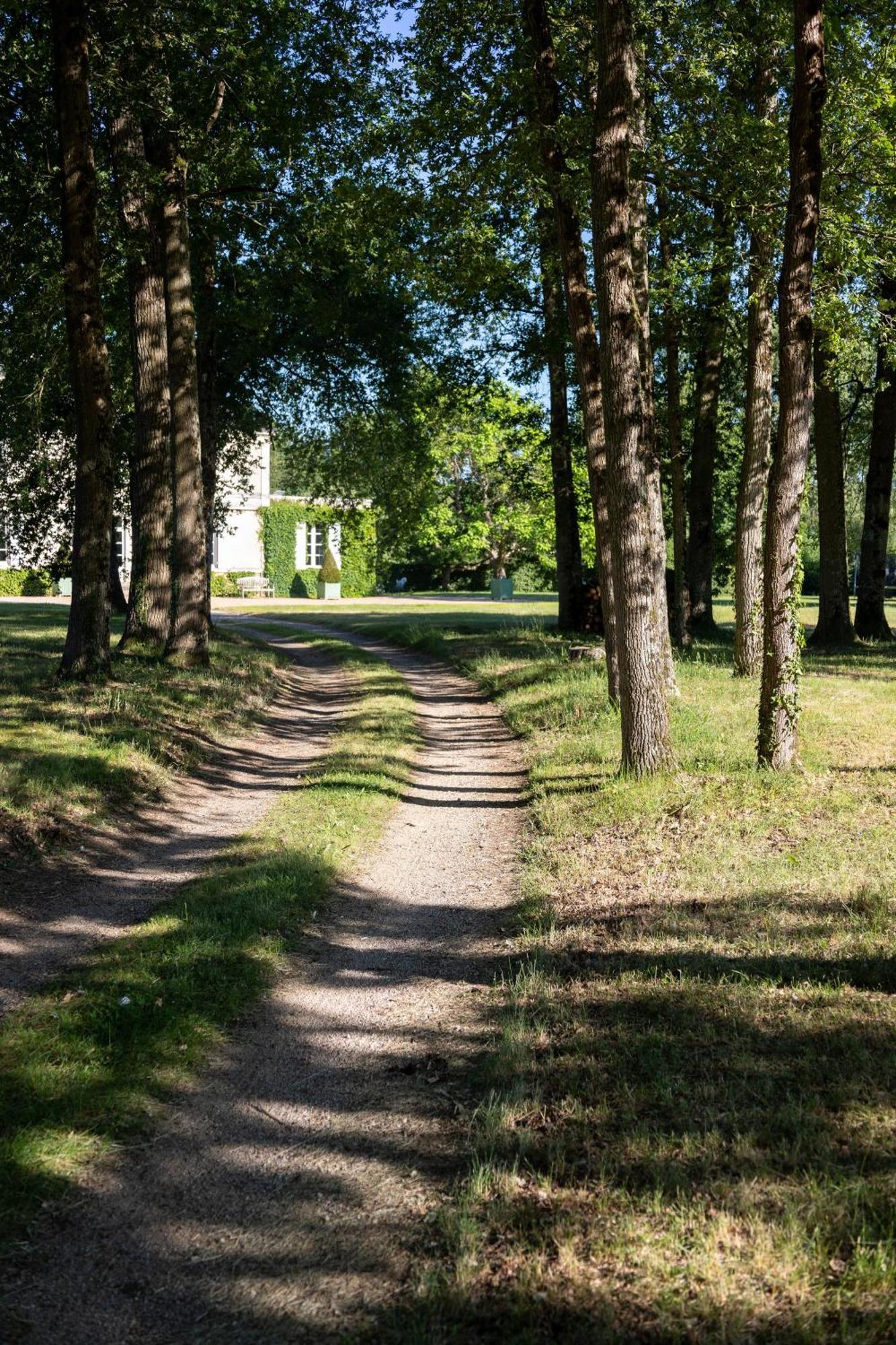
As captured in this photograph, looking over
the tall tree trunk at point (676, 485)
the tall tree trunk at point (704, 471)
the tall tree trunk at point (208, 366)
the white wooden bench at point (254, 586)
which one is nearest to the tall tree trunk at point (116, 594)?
the tall tree trunk at point (208, 366)

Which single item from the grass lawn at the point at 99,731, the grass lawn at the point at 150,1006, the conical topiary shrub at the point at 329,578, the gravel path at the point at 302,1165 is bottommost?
the gravel path at the point at 302,1165

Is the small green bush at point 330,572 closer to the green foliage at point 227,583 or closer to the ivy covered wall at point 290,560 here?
the ivy covered wall at point 290,560

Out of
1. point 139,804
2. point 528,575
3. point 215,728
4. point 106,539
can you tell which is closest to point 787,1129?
point 139,804

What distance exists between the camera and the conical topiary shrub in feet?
171

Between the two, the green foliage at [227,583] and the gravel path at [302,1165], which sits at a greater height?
the green foliage at [227,583]

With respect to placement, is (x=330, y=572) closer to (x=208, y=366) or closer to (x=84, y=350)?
(x=208, y=366)

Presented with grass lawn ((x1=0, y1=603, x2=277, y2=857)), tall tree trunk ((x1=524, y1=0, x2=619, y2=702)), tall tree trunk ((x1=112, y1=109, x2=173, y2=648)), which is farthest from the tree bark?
tall tree trunk ((x1=112, y1=109, x2=173, y2=648))

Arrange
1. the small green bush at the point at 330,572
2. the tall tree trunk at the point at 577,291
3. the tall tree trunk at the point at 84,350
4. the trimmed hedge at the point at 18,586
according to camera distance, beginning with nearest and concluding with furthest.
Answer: the tall tree trunk at the point at 577,291 < the tall tree trunk at the point at 84,350 < the trimmed hedge at the point at 18,586 < the small green bush at the point at 330,572

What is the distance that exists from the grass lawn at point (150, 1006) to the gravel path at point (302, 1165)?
0.50 ft

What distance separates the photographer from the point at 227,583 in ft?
168

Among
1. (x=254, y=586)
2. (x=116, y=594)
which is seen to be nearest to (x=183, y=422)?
(x=116, y=594)

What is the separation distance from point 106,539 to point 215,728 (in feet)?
8.63

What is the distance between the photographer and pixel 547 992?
523 cm

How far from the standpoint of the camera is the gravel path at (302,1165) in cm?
314
